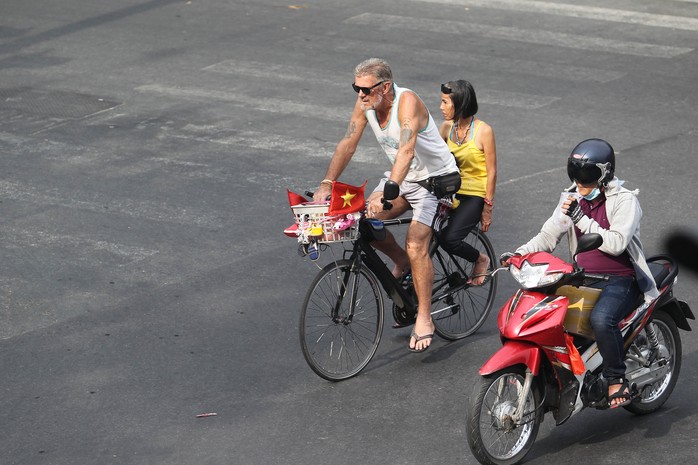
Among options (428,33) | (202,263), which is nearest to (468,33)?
(428,33)

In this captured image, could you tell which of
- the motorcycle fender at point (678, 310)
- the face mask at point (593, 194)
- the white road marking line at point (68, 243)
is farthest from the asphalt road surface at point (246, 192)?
the face mask at point (593, 194)

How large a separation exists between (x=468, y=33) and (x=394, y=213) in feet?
31.9

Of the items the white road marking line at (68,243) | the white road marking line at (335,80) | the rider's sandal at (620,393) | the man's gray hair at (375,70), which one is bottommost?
the white road marking line at (68,243)

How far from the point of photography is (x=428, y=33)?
16312mm

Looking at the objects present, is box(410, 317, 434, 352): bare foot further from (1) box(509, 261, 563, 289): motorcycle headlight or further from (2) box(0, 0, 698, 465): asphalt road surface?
(1) box(509, 261, 563, 289): motorcycle headlight

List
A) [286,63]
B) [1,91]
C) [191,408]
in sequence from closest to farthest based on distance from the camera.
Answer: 1. [191,408]
2. [1,91]
3. [286,63]

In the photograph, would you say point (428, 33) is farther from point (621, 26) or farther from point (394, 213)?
point (394, 213)

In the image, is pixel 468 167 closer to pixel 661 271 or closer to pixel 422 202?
pixel 422 202

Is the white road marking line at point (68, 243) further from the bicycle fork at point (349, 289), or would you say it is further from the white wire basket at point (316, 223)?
the white wire basket at point (316, 223)

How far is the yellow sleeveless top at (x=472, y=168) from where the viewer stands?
720cm

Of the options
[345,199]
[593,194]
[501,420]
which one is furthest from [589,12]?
[501,420]

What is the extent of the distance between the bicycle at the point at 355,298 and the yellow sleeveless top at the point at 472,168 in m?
0.34

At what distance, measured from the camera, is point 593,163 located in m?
5.43

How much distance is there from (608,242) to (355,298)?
6.01 feet
